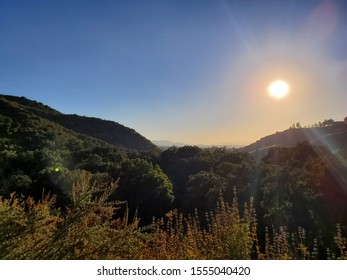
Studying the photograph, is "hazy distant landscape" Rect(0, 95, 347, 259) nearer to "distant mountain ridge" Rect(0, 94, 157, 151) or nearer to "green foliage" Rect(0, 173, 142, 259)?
"green foliage" Rect(0, 173, 142, 259)

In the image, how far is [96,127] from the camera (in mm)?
71000

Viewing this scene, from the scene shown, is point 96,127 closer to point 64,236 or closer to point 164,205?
point 164,205

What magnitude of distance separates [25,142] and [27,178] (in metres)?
8.95

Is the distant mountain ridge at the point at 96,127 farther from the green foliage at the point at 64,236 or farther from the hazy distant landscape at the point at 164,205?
the green foliage at the point at 64,236

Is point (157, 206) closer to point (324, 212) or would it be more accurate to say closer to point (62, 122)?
point (324, 212)

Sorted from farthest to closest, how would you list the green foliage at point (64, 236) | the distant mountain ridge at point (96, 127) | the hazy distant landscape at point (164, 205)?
the distant mountain ridge at point (96, 127)
the hazy distant landscape at point (164, 205)
the green foliage at point (64, 236)

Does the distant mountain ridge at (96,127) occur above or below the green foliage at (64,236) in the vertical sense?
above

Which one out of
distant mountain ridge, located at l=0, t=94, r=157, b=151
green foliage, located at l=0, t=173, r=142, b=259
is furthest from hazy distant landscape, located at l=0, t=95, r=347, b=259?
distant mountain ridge, located at l=0, t=94, r=157, b=151

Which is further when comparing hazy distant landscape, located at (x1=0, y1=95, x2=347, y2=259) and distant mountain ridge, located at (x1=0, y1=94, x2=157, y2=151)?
distant mountain ridge, located at (x1=0, y1=94, x2=157, y2=151)

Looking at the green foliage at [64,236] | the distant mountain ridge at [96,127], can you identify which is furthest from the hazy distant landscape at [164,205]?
the distant mountain ridge at [96,127]

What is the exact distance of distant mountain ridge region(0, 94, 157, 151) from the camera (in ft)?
214

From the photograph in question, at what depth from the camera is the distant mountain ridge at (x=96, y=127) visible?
65.3 metres

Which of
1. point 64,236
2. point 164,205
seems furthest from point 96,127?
point 64,236
